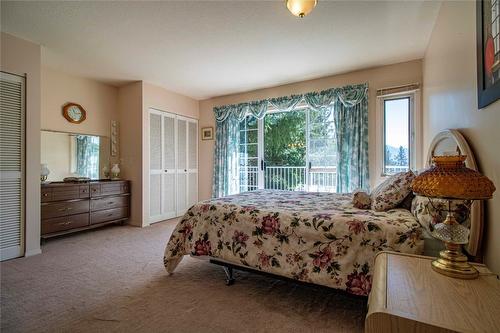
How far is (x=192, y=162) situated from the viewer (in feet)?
17.5

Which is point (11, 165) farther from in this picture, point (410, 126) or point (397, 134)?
→ point (410, 126)

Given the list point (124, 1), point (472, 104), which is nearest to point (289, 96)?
point (124, 1)

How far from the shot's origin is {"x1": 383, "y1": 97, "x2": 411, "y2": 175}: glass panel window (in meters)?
3.48

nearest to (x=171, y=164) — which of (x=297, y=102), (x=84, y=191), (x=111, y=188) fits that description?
(x=111, y=188)

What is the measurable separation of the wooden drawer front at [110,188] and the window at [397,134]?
14.1 feet

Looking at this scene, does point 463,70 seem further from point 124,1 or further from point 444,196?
point 124,1

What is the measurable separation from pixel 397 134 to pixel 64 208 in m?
4.92

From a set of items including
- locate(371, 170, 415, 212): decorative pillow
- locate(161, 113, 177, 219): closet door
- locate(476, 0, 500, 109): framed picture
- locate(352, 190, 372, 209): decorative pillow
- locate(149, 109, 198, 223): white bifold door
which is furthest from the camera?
locate(161, 113, 177, 219): closet door

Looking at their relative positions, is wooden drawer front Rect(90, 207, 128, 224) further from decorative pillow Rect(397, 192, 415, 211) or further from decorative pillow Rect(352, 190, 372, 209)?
decorative pillow Rect(397, 192, 415, 211)

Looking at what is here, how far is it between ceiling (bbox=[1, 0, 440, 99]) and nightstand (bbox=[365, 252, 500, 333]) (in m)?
2.25

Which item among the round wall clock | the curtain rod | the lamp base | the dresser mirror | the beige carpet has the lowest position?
the beige carpet

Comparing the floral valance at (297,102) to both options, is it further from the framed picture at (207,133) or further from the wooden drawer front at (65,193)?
the wooden drawer front at (65,193)

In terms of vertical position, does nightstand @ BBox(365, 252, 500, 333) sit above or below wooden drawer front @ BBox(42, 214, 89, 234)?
above

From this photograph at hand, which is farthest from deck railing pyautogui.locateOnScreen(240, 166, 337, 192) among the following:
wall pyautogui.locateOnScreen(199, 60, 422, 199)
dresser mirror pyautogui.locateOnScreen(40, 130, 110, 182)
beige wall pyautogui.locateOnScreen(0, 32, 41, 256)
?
beige wall pyautogui.locateOnScreen(0, 32, 41, 256)
